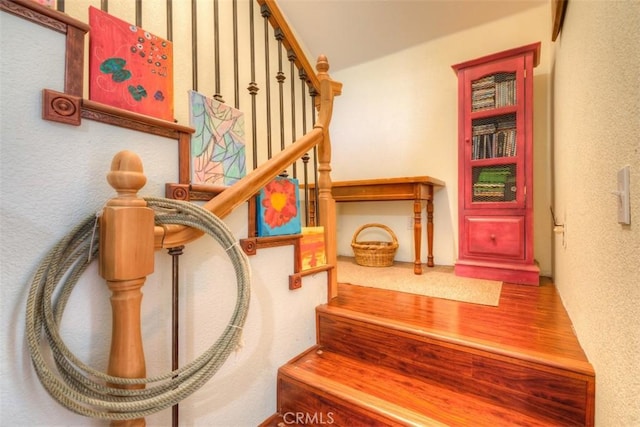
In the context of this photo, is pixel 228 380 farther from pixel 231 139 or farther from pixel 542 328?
pixel 542 328

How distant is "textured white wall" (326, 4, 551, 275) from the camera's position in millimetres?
2312

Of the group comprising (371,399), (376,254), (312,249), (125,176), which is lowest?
(371,399)

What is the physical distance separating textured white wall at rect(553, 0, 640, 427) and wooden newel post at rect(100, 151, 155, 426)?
41.4 inches

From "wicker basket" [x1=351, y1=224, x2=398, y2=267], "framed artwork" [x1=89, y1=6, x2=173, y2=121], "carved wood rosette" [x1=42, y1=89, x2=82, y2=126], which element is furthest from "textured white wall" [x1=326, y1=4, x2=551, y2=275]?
"carved wood rosette" [x1=42, y1=89, x2=82, y2=126]

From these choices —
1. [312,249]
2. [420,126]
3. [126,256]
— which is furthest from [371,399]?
[420,126]

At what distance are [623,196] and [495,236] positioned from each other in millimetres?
1661

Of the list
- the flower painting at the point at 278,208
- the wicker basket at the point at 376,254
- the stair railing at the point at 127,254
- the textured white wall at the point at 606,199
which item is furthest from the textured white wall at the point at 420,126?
the stair railing at the point at 127,254

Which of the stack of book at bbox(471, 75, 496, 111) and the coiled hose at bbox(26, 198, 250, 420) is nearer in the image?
the coiled hose at bbox(26, 198, 250, 420)

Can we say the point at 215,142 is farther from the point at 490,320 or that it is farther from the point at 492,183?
the point at 492,183

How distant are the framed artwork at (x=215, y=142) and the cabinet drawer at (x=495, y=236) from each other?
1847mm

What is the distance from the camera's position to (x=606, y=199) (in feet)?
2.62

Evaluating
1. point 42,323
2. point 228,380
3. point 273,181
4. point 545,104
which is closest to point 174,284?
point 42,323

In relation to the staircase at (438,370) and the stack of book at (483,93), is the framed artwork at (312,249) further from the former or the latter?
the stack of book at (483,93)

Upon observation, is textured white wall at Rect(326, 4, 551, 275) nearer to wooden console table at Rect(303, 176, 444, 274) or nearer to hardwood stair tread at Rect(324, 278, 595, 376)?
wooden console table at Rect(303, 176, 444, 274)
